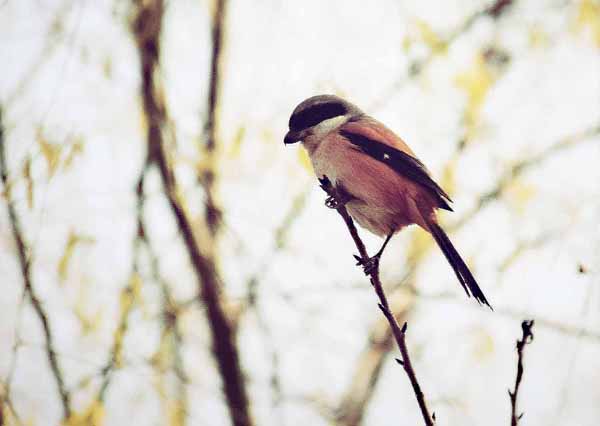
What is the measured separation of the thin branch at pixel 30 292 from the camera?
211 cm

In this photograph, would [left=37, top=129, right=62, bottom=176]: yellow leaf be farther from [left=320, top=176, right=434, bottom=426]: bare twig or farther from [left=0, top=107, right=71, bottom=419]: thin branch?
[left=320, top=176, right=434, bottom=426]: bare twig

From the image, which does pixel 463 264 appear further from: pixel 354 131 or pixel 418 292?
pixel 418 292

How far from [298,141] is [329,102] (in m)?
0.31

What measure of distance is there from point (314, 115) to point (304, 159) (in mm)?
206

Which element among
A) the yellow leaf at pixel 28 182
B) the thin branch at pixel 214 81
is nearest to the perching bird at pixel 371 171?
the yellow leaf at pixel 28 182

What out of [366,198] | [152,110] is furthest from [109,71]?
[366,198]

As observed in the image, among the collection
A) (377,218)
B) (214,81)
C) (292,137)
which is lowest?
(377,218)

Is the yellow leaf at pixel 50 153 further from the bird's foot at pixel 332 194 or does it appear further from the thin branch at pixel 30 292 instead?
the bird's foot at pixel 332 194

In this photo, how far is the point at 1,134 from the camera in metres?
2.97

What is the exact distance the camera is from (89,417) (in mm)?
2498

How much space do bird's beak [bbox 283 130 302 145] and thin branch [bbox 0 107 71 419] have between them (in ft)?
3.67

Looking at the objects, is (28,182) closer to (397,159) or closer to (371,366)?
(397,159)

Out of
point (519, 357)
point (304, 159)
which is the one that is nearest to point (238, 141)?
point (304, 159)

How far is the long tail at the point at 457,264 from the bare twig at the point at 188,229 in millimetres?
1843
